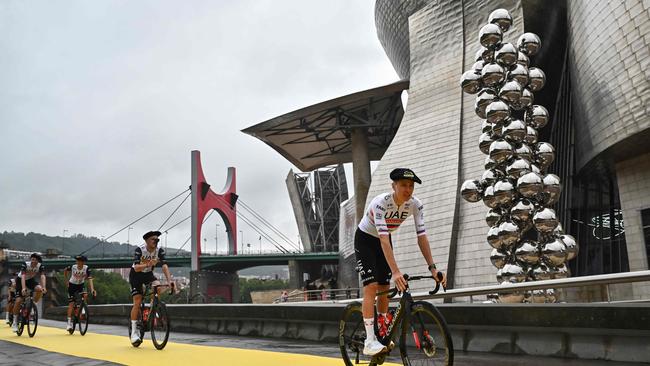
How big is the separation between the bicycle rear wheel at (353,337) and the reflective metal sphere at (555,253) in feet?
25.8

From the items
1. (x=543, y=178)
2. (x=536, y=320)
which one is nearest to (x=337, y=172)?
(x=543, y=178)

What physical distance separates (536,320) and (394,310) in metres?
2.04

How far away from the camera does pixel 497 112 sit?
13320 mm

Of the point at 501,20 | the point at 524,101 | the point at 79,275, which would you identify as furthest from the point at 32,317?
the point at 501,20

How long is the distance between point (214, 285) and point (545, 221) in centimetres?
6780

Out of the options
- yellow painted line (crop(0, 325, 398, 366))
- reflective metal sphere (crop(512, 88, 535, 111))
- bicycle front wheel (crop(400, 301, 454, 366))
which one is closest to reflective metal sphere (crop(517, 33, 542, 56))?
reflective metal sphere (crop(512, 88, 535, 111))

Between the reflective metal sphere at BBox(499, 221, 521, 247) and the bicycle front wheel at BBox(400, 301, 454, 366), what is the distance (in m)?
8.70

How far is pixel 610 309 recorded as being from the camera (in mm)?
5605

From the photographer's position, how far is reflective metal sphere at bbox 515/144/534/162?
1308 cm

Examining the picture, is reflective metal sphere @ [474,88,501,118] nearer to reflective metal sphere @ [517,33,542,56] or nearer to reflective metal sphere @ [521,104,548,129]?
reflective metal sphere @ [521,104,548,129]

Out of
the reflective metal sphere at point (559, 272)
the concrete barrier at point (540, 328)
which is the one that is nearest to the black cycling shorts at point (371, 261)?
the concrete barrier at point (540, 328)

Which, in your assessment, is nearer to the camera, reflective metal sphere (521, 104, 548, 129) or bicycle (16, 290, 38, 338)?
bicycle (16, 290, 38, 338)

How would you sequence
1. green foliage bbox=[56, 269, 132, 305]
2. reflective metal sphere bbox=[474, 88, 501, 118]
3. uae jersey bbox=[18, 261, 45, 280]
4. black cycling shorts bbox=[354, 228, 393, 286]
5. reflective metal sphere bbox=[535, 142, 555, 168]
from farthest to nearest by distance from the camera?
green foliage bbox=[56, 269, 132, 305] → reflective metal sphere bbox=[474, 88, 501, 118] → reflective metal sphere bbox=[535, 142, 555, 168] → uae jersey bbox=[18, 261, 45, 280] → black cycling shorts bbox=[354, 228, 393, 286]

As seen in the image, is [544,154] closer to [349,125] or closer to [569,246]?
[569,246]
